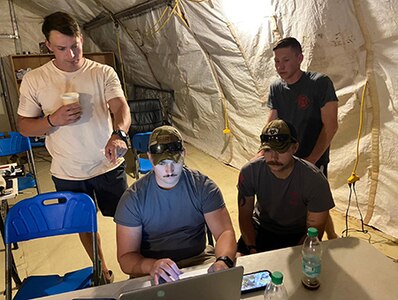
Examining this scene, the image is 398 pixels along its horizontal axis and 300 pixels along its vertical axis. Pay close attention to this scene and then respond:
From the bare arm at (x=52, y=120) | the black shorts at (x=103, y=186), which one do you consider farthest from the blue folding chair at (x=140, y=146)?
the bare arm at (x=52, y=120)

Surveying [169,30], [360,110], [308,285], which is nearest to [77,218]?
[308,285]

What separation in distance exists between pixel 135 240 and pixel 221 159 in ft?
9.98

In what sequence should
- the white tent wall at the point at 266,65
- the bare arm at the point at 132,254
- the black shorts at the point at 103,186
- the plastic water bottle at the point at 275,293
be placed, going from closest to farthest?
the plastic water bottle at the point at 275,293 < the bare arm at the point at 132,254 < the black shorts at the point at 103,186 < the white tent wall at the point at 266,65

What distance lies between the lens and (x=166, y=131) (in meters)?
1.41

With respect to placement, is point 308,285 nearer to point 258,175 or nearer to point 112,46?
point 258,175

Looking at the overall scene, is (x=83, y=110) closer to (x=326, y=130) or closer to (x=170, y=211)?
(x=170, y=211)

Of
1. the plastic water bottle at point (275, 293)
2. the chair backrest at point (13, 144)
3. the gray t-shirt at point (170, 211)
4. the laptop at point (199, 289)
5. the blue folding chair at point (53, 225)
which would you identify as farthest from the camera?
the chair backrest at point (13, 144)

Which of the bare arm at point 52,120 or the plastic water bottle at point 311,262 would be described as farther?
the bare arm at point 52,120

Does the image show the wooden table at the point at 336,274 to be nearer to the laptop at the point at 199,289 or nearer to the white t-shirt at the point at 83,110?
the laptop at the point at 199,289

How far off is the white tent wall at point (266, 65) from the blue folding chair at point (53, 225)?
1.83 meters

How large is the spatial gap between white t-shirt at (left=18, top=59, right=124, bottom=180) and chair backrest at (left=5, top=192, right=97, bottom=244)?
0.25m

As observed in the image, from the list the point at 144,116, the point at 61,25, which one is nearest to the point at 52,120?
the point at 61,25

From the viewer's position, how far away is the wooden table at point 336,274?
103cm

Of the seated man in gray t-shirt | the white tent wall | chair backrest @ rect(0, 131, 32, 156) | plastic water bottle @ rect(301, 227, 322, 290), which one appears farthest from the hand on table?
chair backrest @ rect(0, 131, 32, 156)
